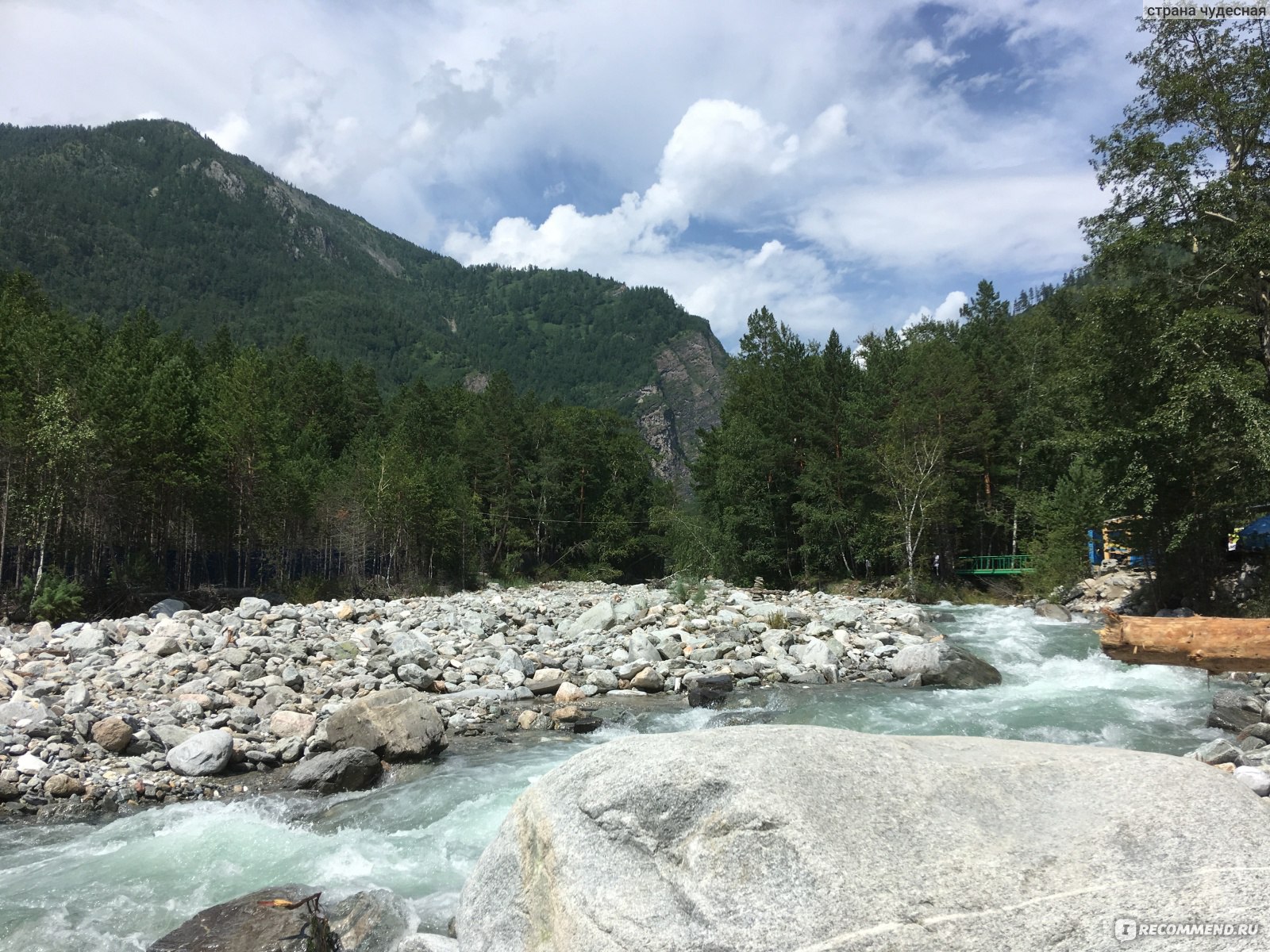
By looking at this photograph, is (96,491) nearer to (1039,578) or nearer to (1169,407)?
(1169,407)

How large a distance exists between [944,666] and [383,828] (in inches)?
442

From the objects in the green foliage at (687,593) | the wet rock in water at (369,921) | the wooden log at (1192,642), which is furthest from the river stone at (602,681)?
the wooden log at (1192,642)

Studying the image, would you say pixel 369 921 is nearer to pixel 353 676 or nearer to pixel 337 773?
pixel 337 773

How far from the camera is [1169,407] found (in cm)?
1602

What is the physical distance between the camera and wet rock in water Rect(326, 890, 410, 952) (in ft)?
17.0

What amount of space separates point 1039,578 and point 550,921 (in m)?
29.8

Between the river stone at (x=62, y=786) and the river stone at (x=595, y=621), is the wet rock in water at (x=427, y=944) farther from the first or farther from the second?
the river stone at (x=595, y=621)

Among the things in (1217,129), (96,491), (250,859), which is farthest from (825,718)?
(96,491)

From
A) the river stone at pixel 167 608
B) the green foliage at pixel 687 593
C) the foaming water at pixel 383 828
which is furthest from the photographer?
the green foliage at pixel 687 593

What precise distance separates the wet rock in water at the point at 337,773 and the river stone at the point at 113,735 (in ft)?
7.65

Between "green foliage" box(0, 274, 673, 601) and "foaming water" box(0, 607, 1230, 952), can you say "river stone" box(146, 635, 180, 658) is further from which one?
"green foliage" box(0, 274, 673, 601)

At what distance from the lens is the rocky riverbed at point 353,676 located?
9.12 m

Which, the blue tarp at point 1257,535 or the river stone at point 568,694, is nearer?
the river stone at point 568,694

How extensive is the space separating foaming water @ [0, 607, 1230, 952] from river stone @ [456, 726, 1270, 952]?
2.38 meters
